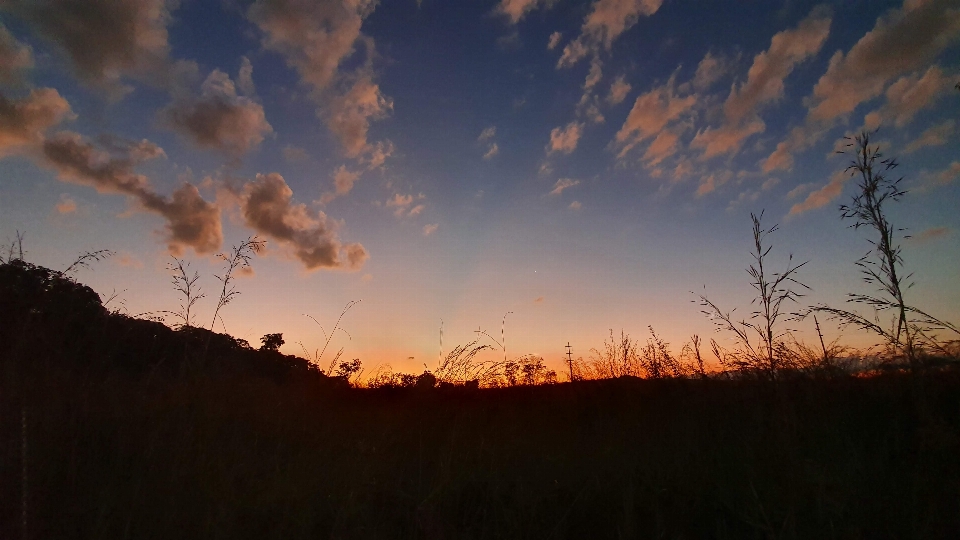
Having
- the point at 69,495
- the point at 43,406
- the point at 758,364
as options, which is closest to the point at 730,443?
the point at 758,364

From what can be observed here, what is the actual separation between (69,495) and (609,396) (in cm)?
499

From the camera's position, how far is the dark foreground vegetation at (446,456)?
8.53 feet

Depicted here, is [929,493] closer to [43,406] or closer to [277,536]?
[277,536]

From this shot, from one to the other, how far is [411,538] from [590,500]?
113cm

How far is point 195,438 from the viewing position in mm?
3727

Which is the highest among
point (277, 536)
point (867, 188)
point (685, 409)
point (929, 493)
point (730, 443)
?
point (867, 188)

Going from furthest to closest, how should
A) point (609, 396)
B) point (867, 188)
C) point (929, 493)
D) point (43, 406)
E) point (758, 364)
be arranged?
point (609, 396), point (758, 364), point (867, 188), point (43, 406), point (929, 493)

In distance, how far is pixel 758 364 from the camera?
4867 millimetres

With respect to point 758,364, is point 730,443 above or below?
below

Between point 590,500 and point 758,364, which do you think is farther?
point 758,364

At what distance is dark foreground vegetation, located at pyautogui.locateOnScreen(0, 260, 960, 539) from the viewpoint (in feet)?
8.53

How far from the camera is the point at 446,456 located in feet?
12.4

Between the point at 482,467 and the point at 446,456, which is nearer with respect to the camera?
the point at 482,467

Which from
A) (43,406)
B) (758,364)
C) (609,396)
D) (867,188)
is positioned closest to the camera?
(43,406)
